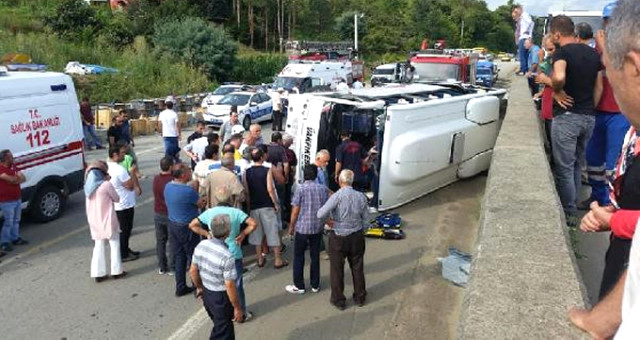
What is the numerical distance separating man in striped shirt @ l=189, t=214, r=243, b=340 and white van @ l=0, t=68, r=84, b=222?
5473mm

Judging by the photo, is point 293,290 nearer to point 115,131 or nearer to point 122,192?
point 122,192

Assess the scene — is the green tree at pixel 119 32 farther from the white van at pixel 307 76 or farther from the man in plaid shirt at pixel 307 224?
the man in plaid shirt at pixel 307 224

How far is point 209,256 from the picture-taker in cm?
457

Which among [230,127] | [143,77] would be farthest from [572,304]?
[143,77]

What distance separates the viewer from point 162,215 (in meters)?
6.92

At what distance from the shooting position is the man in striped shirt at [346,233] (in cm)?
586

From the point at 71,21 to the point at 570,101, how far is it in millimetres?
40330

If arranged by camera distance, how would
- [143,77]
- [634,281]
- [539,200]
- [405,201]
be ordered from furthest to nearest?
[143,77], [405,201], [539,200], [634,281]

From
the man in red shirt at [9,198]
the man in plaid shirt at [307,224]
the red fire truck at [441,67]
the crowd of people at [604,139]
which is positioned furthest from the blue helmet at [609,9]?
the red fire truck at [441,67]

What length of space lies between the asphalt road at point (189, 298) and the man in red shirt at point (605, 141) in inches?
81.4

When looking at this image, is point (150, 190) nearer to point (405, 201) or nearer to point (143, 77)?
point (405, 201)

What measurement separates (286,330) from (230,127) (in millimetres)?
6635

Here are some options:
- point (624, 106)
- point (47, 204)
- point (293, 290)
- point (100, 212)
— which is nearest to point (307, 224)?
point (293, 290)

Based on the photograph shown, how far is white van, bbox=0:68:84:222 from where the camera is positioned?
845cm
